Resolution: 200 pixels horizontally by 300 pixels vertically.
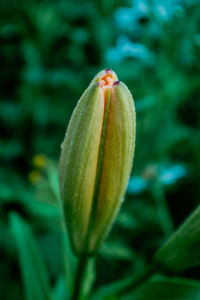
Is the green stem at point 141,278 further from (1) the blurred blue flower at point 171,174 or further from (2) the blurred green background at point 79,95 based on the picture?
(1) the blurred blue flower at point 171,174

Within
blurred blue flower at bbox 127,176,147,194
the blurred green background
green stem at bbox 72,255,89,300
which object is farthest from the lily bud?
blurred blue flower at bbox 127,176,147,194

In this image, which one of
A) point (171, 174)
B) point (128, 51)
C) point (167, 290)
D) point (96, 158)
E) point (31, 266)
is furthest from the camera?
point (171, 174)

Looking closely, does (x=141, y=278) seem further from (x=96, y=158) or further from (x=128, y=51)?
(x=128, y=51)

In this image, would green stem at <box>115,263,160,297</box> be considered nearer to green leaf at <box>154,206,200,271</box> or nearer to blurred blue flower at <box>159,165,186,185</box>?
green leaf at <box>154,206,200,271</box>

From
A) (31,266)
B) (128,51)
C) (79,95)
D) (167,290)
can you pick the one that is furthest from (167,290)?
(79,95)

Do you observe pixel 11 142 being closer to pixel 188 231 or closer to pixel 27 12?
pixel 27 12

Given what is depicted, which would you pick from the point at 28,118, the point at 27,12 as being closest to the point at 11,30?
the point at 27,12
